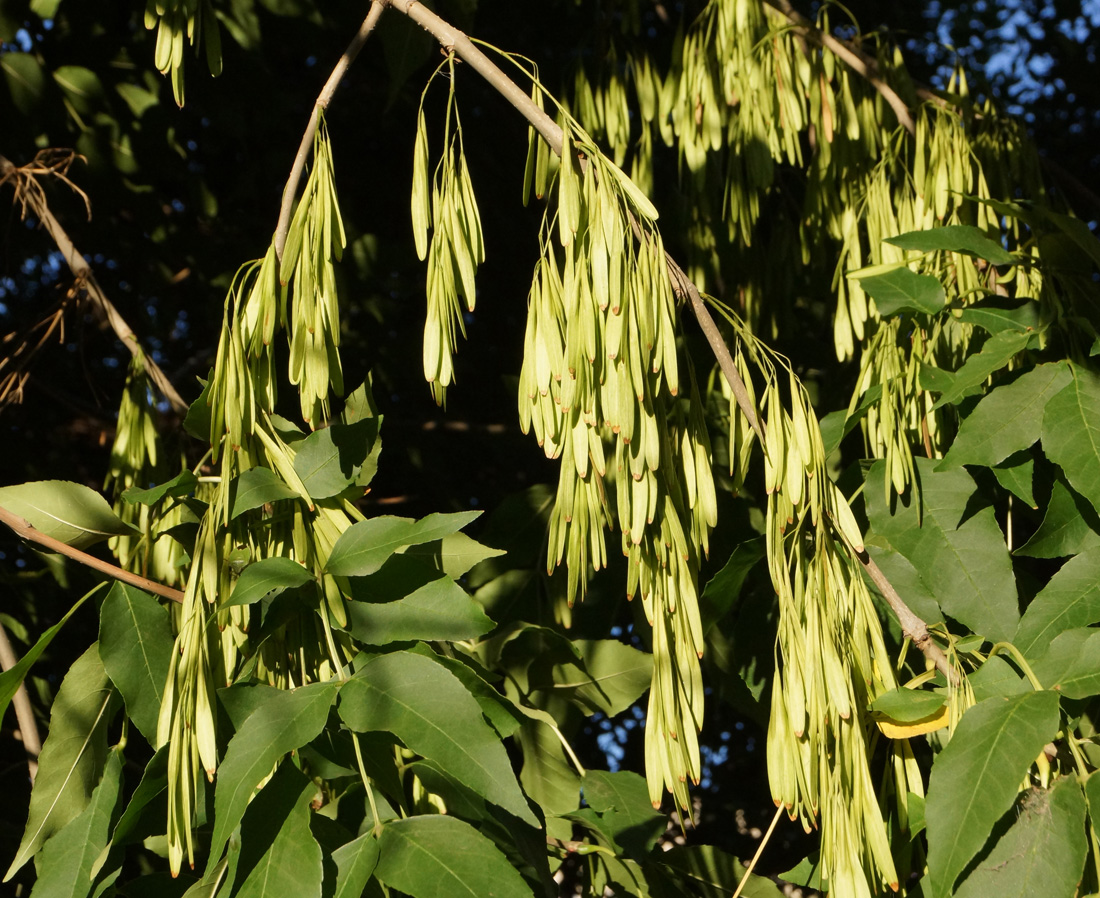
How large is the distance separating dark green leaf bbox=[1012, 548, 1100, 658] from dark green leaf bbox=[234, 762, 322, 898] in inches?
22.0

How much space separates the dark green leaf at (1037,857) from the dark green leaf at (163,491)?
0.61 meters

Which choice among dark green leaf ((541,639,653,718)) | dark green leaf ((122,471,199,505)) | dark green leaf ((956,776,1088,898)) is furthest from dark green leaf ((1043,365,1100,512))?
dark green leaf ((122,471,199,505))

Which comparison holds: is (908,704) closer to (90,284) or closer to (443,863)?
(443,863)

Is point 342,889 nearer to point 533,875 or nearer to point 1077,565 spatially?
point 533,875

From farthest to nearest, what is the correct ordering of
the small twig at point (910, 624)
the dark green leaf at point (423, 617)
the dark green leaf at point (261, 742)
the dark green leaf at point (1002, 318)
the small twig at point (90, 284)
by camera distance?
the small twig at point (90, 284) → the dark green leaf at point (1002, 318) → the small twig at point (910, 624) → the dark green leaf at point (423, 617) → the dark green leaf at point (261, 742)

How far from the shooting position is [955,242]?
929 mm

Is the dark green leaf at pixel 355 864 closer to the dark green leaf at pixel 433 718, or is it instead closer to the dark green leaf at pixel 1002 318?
the dark green leaf at pixel 433 718

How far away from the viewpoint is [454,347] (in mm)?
753

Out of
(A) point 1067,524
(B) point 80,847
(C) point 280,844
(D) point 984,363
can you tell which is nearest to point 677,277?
(D) point 984,363

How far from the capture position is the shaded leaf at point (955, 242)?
3.02 feet

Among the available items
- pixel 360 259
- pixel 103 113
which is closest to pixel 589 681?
pixel 360 259

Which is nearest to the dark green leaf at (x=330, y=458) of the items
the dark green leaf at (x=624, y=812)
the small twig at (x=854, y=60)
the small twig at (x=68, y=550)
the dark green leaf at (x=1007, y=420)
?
the small twig at (x=68, y=550)

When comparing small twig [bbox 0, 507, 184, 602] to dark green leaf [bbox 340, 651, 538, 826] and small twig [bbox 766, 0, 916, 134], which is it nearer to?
dark green leaf [bbox 340, 651, 538, 826]

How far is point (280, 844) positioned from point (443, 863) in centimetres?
10
